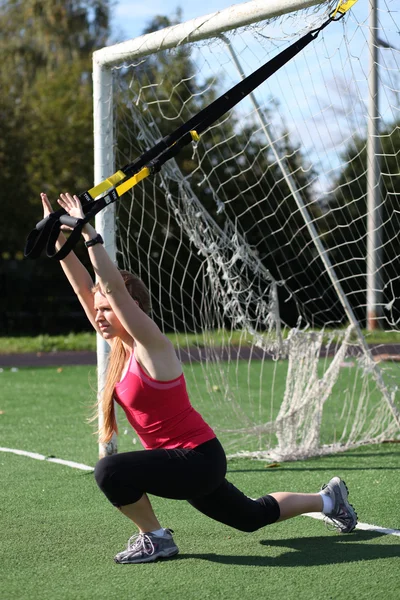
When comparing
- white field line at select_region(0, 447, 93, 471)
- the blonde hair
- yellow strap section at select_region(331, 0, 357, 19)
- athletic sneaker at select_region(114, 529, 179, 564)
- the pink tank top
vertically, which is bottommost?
athletic sneaker at select_region(114, 529, 179, 564)

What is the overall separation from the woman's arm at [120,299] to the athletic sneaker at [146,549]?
92 cm

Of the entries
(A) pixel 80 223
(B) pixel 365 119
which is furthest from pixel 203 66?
(A) pixel 80 223

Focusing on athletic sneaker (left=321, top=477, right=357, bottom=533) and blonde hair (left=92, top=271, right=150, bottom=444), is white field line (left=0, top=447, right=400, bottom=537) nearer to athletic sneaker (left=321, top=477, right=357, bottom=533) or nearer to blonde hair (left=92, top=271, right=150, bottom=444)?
athletic sneaker (left=321, top=477, right=357, bottom=533)

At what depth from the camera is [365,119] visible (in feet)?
20.8

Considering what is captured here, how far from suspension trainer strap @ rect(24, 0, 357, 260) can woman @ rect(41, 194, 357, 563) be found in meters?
0.08

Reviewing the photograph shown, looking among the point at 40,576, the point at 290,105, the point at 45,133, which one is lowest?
the point at 40,576

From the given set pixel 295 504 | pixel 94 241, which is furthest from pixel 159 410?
pixel 295 504

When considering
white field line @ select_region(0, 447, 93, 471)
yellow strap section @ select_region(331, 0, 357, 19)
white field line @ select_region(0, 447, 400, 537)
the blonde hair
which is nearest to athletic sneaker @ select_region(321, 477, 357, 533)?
white field line @ select_region(0, 447, 400, 537)

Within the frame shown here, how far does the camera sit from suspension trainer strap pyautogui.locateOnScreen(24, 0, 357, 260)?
381cm

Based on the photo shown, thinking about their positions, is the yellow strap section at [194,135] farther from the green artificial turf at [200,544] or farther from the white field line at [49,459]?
the white field line at [49,459]

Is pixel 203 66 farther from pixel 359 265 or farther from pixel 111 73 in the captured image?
pixel 359 265

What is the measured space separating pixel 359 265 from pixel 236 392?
6.92ft

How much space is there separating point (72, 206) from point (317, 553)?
200 centimetres

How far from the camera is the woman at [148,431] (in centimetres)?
377
